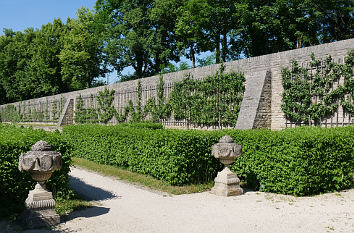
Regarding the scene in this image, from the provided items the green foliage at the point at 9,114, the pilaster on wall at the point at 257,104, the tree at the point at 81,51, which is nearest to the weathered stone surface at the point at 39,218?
the pilaster on wall at the point at 257,104

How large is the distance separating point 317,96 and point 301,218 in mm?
6772

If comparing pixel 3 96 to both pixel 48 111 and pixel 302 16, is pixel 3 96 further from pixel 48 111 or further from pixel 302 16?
pixel 302 16

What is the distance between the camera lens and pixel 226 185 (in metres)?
6.82

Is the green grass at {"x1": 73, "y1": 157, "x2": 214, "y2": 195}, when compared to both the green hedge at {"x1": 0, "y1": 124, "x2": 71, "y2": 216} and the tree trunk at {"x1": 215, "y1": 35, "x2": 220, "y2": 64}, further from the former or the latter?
the tree trunk at {"x1": 215, "y1": 35, "x2": 220, "y2": 64}

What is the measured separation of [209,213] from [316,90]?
282 inches

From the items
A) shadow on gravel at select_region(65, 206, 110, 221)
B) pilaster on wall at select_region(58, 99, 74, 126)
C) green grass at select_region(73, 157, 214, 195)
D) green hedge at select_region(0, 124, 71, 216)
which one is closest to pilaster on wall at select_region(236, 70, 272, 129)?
green grass at select_region(73, 157, 214, 195)

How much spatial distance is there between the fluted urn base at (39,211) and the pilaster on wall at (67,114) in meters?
23.4

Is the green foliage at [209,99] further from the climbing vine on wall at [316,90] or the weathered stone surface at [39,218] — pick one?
the weathered stone surface at [39,218]

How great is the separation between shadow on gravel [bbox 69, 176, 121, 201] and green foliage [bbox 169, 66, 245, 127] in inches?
283

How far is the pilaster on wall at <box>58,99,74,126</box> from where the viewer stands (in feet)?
90.1

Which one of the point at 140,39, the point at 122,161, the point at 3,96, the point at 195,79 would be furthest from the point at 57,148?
the point at 3,96

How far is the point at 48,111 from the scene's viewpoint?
32312 mm

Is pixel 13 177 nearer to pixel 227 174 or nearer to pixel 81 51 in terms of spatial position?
pixel 227 174

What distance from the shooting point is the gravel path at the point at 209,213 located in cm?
486
